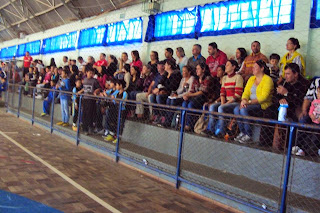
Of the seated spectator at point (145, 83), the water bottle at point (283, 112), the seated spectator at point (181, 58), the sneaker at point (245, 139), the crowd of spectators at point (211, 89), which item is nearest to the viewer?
the water bottle at point (283, 112)

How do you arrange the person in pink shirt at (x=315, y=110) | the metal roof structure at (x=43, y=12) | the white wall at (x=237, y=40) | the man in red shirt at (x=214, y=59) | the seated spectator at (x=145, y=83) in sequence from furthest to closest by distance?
the metal roof structure at (x=43, y=12) < the seated spectator at (x=145, y=83) < the man in red shirt at (x=214, y=59) < the white wall at (x=237, y=40) < the person in pink shirt at (x=315, y=110)

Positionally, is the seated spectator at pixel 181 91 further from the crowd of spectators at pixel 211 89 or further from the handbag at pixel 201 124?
the handbag at pixel 201 124

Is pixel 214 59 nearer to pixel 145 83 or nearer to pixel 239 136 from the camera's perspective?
Result: pixel 145 83

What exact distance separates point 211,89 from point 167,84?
3.39 ft

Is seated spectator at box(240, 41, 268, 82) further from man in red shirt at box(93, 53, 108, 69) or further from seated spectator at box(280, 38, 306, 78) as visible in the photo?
man in red shirt at box(93, 53, 108, 69)

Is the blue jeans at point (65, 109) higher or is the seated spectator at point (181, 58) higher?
the seated spectator at point (181, 58)

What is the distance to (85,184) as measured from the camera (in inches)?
157

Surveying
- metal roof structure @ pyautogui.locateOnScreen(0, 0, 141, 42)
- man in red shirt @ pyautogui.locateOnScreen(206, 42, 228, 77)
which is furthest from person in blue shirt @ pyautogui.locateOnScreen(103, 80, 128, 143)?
metal roof structure @ pyautogui.locateOnScreen(0, 0, 141, 42)

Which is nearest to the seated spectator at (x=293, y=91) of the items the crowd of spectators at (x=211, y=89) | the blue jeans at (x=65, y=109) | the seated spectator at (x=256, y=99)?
the crowd of spectators at (x=211, y=89)

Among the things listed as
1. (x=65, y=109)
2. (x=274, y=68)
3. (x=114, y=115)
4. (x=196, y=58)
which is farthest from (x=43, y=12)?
(x=274, y=68)

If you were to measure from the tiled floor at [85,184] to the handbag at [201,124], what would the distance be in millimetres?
999

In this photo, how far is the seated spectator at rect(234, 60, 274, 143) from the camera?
415cm

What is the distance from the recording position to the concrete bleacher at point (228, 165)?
3.38 m

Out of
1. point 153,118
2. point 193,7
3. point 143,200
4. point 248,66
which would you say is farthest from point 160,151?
point 193,7
